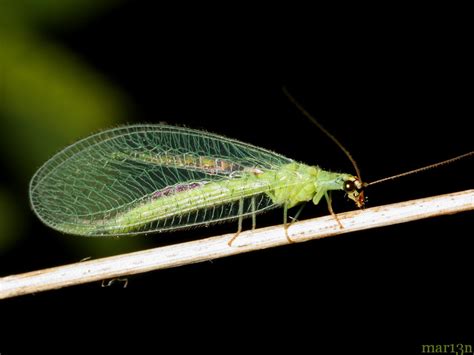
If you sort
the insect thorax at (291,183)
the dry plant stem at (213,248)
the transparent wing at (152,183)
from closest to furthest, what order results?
1. the dry plant stem at (213,248)
2. the transparent wing at (152,183)
3. the insect thorax at (291,183)

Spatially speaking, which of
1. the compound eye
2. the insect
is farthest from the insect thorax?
the compound eye

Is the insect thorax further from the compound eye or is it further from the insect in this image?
the compound eye

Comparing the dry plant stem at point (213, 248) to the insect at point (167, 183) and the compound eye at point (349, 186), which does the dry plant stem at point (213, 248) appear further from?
the compound eye at point (349, 186)

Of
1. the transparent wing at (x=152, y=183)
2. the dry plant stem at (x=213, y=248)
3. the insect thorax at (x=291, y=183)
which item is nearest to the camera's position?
the dry plant stem at (x=213, y=248)

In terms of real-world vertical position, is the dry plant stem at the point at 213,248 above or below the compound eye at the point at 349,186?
below

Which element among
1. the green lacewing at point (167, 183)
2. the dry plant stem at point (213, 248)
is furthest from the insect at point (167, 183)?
the dry plant stem at point (213, 248)

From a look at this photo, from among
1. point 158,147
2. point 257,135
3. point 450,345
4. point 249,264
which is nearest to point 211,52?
point 257,135

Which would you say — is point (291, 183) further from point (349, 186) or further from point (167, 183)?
point (167, 183)

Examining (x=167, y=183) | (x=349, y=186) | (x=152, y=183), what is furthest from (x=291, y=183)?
(x=152, y=183)
